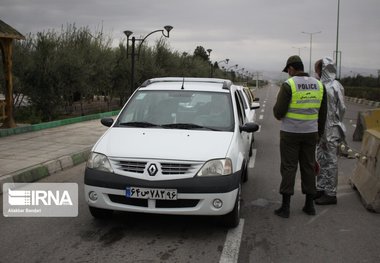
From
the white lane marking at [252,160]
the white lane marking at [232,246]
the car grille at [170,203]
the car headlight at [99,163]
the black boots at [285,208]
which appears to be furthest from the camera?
the white lane marking at [252,160]

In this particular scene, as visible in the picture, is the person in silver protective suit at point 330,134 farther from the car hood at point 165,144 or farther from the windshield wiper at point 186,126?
the windshield wiper at point 186,126

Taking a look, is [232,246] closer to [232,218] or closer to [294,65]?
[232,218]

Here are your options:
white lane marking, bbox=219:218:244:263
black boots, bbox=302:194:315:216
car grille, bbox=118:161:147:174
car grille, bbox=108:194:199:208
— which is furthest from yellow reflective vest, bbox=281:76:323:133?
car grille, bbox=118:161:147:174

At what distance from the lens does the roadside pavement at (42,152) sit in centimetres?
733

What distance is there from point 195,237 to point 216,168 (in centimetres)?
78

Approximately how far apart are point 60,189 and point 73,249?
104 inches

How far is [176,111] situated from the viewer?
570 cm

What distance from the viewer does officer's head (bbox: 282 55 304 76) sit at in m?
5.49

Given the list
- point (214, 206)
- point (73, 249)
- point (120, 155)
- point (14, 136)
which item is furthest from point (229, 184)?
point (14, 136)

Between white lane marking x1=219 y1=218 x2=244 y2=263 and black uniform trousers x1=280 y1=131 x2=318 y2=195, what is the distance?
2.73ft

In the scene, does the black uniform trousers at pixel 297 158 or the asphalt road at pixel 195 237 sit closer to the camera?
the asphalt road at pixel 195 237

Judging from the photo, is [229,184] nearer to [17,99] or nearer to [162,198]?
[162,198]

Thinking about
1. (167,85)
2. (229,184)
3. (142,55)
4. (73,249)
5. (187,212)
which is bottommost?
(73,249)

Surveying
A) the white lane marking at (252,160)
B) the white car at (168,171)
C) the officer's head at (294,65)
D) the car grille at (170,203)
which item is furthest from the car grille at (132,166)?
the white lane marking at (252,160)
